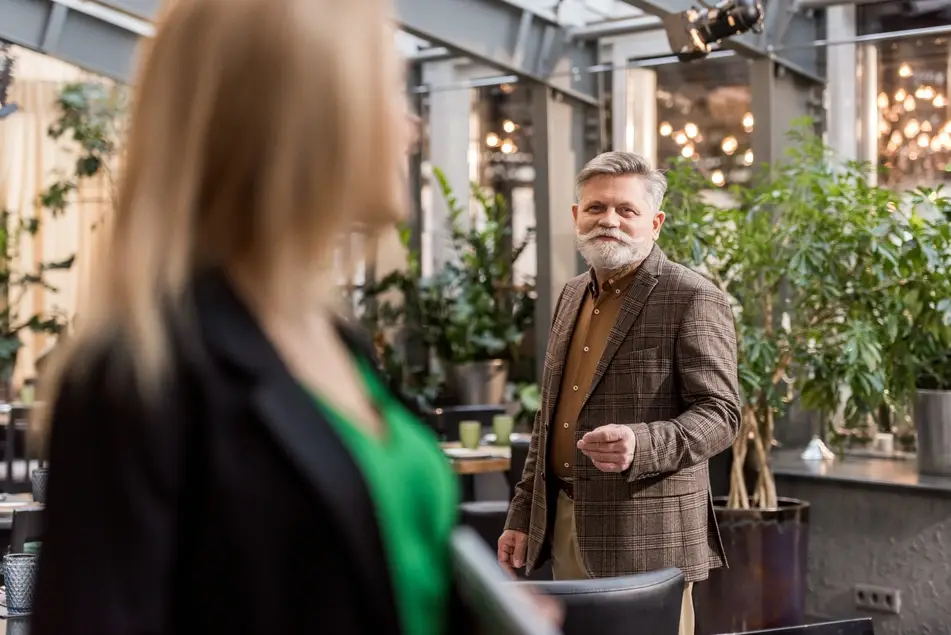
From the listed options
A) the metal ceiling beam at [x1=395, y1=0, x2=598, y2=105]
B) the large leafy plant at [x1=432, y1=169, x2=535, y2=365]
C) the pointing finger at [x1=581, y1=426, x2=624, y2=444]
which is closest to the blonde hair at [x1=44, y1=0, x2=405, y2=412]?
the pointing finger at [x1=581, y1=426, x2=624, y2=444]

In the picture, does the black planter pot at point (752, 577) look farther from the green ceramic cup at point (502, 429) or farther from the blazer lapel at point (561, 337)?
the blazer lapel at point (561, 337)

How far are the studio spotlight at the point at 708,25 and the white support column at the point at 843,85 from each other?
1.27 metres

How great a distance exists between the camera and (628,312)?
3.10 m

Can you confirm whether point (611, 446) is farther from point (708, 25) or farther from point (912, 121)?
point (912, 121)

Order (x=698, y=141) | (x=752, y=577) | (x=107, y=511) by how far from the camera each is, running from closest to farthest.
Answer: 1. (x=107, y=511)
2. (x=752, y=577)
3. (x=698, y=141)

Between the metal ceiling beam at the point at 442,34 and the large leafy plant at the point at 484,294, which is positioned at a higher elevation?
the metal ceiling beam at the point at 442,34

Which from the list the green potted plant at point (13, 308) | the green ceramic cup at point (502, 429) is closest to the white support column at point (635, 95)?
the green ceramic cup at point (502, 429)

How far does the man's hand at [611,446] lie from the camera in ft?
9.11

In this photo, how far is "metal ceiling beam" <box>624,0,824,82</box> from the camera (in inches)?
245

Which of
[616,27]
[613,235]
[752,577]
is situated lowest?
[752,577]

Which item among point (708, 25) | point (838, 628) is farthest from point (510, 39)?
point (838, 628)

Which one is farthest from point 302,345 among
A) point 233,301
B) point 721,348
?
point 721,348

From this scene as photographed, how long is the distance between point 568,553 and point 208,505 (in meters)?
2.37

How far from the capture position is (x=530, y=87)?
24.9ft
